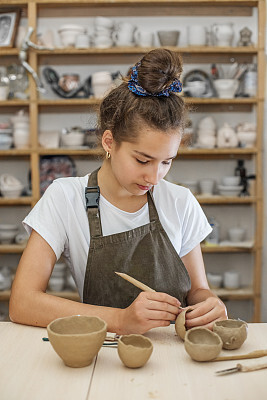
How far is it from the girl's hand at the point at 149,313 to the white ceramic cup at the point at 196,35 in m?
2.94

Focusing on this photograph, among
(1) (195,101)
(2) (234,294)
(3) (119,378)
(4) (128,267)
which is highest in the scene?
(1) (195,101)

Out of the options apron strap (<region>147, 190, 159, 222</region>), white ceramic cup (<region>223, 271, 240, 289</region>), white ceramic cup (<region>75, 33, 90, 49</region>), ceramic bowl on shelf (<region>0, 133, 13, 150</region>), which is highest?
white ceramic cup (<region>75, 33, 90, 49</region>)

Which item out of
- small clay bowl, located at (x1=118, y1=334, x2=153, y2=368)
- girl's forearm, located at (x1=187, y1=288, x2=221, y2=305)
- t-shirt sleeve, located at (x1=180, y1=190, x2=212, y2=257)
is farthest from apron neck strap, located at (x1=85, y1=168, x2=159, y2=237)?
small clay bowl, located at (x1=118, y1=334, x2=153, y2=368)

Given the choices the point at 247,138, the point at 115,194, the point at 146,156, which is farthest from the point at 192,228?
the point at 247,138

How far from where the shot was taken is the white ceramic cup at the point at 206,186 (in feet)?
13.2

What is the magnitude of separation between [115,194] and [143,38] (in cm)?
241

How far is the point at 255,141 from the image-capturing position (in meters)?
3.95

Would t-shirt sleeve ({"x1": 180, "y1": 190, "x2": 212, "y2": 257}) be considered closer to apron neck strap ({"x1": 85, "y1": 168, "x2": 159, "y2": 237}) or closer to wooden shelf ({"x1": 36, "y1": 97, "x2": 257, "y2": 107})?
apron neck strap ({"x1": 85, "y1": 168, "x2": 159, "y2": 237})

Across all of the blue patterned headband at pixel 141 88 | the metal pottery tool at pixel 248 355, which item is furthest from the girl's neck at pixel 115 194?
the metal pottery tool at pixel 248 355

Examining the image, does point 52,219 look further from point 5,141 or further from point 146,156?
point 5,141

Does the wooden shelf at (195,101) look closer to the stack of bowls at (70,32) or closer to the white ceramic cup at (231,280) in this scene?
the stack of bowls at (70,32)

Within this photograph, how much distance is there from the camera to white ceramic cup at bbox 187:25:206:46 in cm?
389

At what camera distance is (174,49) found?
12.7 feet

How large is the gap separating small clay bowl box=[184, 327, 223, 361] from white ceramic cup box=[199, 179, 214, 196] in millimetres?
2825
